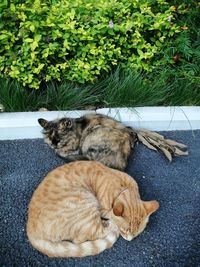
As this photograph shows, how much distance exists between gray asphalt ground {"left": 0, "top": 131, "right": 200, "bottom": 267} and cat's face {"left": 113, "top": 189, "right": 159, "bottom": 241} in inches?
8.9

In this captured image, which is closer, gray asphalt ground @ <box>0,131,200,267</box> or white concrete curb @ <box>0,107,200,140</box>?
gray asphalt ground @ <box>0,131,200,267</box>

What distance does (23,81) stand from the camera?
3.51 meters

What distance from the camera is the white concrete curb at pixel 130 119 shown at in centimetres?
350

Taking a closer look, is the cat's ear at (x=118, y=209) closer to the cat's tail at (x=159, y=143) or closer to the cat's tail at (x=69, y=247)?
the cat's tail at (x=69, y=247)

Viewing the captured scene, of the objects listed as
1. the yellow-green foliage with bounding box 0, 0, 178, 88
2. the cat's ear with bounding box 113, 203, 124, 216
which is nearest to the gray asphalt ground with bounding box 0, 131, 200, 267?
the cat's ear with bounding box 113, 203, 124, 216

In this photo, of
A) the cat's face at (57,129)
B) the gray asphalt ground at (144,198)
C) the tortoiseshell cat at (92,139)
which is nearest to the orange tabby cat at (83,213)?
the gray asphalt ground at (144,198)

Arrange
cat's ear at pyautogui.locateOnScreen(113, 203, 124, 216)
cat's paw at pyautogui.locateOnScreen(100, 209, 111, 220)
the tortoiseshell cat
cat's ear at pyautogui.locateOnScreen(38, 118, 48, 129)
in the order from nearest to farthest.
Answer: cat's ear at pyautogui.locateOnScreen(113, 203, 124, 216) → cat's paw at pyautogui.locateOnScreen(100, 209, 111, 220) → the tortoiseshell cat → cat's ear at pyautogui.locateOnScreen(38, 118, 48, 129)

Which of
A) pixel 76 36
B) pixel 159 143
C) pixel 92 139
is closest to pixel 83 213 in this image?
Result: pixel 92 139

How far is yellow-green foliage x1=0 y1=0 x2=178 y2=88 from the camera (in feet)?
11.0

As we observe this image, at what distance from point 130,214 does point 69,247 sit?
1.57 ft

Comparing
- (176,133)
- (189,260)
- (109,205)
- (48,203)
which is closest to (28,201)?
(48,203)

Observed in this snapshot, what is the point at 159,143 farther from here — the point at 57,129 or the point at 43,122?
the point at 43,122

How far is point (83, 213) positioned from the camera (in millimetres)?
2703

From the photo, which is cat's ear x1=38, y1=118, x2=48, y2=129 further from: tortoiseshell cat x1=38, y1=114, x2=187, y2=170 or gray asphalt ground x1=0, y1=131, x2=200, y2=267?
gray asphalt ground x1=0, y1=131, x2=200, y2=267
